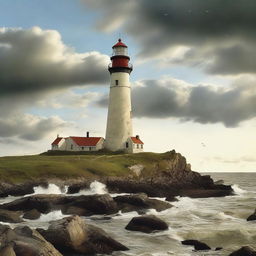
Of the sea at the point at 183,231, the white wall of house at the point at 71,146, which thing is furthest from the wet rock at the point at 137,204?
the white wall of house at the point at 71,146

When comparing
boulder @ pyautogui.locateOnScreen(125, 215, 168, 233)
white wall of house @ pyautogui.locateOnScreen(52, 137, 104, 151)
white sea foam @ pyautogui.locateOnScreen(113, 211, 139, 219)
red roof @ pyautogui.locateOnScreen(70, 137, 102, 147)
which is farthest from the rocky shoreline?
red roof @ pyautogui.locateOnScreen(70, 137, 102, 147)

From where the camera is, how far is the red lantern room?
66188 mm

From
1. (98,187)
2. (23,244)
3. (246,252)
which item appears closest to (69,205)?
(23,244)

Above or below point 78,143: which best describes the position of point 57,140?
above

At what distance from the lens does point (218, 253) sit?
17.9 m

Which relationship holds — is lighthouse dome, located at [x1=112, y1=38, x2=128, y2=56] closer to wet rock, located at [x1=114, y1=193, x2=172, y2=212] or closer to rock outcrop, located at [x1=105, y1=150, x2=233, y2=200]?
rock outcrop, located at [x1=105, y1=150, x2=233, y2=200]

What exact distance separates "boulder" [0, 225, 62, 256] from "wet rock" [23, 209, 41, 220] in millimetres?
9692

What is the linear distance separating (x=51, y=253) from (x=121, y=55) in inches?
2156

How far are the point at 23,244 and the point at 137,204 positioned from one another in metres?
16.9

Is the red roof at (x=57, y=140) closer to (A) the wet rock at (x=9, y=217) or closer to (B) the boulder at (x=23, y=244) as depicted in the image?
(A) the wet rock at (x=9, y=217)

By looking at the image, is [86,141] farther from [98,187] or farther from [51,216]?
[51,216]

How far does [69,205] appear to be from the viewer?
92.2 ft

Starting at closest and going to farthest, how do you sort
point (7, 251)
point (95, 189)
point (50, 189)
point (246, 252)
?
point (7, 251)
point (246, 252)
point (50, 189)
point (95, 189)

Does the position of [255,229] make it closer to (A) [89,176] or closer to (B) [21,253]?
(B) [21,253]
